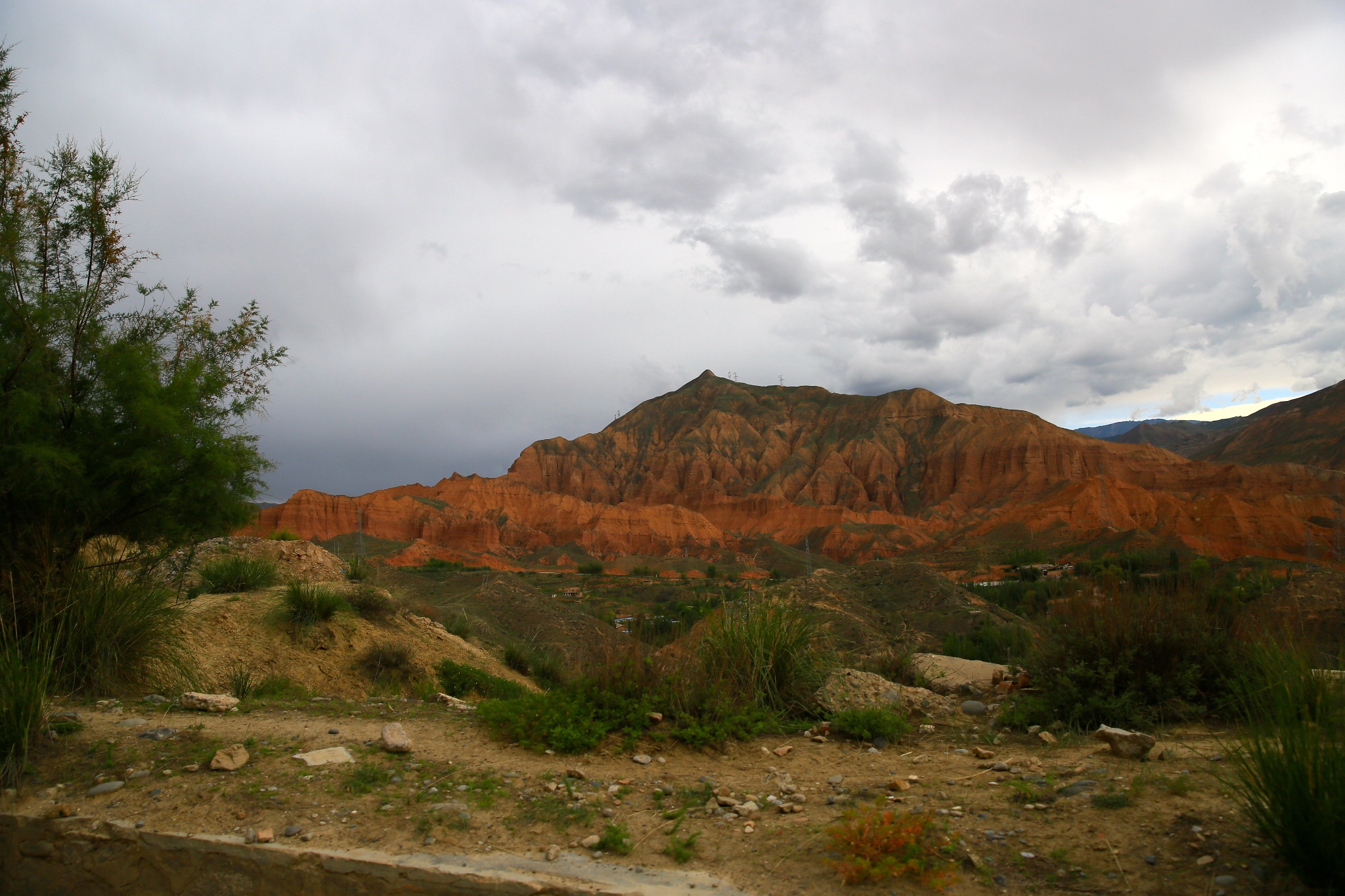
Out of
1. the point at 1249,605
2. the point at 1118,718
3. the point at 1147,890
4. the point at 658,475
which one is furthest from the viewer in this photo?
the point at 658,475

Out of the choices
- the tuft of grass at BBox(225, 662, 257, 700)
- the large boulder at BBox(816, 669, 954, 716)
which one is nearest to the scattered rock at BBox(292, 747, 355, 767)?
the tuft of grass at BBox(225, 662, 257, 700)

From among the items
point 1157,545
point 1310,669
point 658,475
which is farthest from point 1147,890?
point 658,475

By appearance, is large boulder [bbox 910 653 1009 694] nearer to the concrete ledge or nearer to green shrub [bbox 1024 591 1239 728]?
green shrub [bbox 1024 591 1239 728]

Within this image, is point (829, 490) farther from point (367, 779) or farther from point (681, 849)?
Answer: point (681, 849)

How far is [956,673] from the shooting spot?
9719 millimetres

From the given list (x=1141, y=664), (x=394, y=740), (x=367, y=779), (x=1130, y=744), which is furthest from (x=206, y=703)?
(x=1141, y=664)

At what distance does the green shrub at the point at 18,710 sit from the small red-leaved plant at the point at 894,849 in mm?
5549

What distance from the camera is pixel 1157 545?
1784 inches

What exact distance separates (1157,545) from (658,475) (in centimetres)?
8799

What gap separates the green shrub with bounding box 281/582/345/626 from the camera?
13.4 metres

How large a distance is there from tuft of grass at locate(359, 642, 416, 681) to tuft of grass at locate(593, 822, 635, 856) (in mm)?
10139

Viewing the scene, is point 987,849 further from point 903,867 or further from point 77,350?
point 77,350

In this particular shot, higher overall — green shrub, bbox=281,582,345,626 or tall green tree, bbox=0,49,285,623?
tall green tree, bbox=0,49,285,623

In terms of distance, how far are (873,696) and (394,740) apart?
15.5ft
